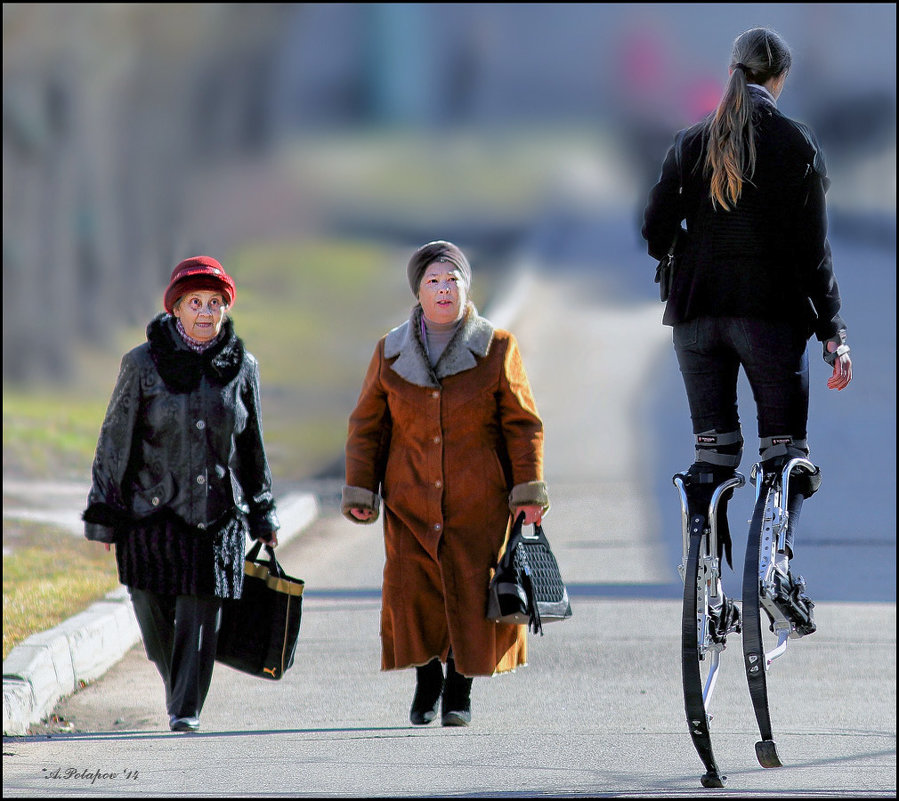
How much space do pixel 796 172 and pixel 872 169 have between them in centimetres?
3175

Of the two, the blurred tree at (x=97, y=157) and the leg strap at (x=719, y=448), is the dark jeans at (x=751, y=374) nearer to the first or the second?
the leg strap at (x=719, y=448)

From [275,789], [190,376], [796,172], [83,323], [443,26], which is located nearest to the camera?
[796,172]

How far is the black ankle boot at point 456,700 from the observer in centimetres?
662

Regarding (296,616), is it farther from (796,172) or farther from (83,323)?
(83,323)

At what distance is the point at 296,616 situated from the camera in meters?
6.44

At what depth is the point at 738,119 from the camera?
496cm

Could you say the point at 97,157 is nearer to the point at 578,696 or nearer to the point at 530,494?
the point at 578,696

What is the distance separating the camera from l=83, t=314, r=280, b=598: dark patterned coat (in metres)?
6.11

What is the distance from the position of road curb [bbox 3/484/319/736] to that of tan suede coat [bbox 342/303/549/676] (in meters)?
1.59

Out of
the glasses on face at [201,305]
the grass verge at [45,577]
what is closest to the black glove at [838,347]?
the glasses on face at [201,305]

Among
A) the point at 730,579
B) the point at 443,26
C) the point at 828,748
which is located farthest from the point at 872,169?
the point at 828,748

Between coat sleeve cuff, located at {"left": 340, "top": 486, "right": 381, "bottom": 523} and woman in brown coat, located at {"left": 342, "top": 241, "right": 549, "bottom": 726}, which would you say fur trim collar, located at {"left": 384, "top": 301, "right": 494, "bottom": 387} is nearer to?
woman in brown coat, located at {"left": 342, "top": 241, "right": 549, "bottom": 726}

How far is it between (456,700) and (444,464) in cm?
92

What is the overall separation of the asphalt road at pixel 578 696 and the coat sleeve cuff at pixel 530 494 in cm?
81
